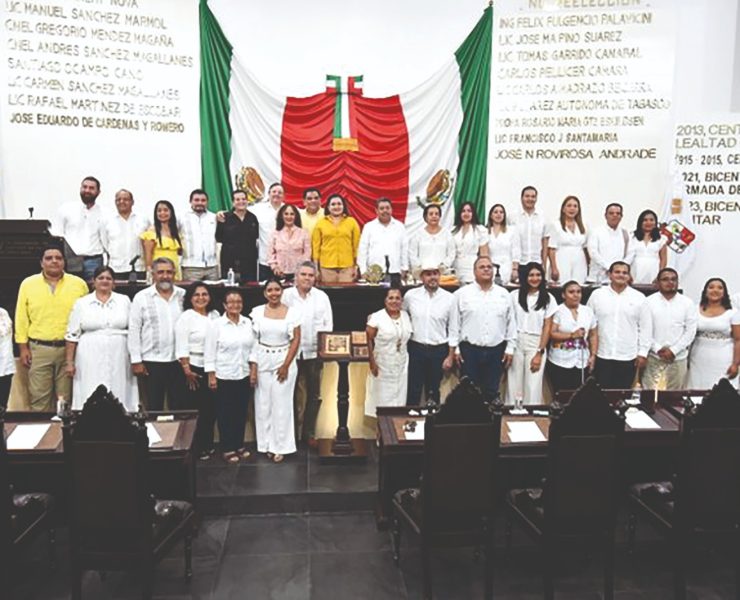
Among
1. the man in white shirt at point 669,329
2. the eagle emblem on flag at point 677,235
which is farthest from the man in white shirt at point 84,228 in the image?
the eagle emblem on flag at point 677,235

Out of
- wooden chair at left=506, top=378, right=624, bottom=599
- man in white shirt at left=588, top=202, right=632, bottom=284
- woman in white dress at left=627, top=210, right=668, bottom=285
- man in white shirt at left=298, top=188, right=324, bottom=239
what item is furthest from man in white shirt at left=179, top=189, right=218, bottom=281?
woman in white dress at left=627, top=210, right=668, bottom=285

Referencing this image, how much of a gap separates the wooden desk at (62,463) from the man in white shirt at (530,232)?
454cm

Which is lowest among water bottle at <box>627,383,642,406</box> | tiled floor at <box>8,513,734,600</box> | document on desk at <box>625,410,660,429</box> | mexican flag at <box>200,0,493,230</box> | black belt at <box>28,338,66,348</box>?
tiled floor at <box>8,513,734,600</box>

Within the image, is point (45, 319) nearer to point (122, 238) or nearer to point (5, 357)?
point (5, 357)

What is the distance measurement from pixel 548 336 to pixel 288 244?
2689 millimetres

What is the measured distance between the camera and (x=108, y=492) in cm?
356

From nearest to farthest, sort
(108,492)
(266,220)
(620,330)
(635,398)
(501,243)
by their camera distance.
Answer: (108,492) → (635,398) → (620,330) → (501,243) → (266,220)

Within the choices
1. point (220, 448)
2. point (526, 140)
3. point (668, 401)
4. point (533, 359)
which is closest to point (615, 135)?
point (526, 140)

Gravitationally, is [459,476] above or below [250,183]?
below

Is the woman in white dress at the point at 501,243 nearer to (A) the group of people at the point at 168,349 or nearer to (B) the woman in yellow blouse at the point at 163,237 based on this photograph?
(A) the group of people at the point at 168,349

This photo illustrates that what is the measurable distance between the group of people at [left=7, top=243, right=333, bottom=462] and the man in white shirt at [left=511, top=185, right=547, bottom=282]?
3261mm

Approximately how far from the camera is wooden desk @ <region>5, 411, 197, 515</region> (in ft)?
14.0

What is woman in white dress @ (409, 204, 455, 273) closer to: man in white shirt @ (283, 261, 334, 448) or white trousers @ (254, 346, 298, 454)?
man in white shirt @ (283, 261, 334, 448)

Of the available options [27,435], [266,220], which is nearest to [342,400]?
[27,435]
